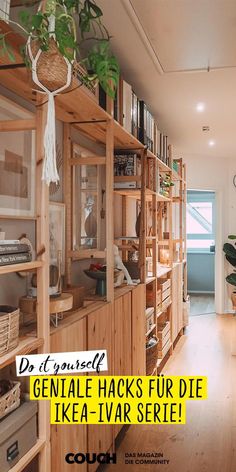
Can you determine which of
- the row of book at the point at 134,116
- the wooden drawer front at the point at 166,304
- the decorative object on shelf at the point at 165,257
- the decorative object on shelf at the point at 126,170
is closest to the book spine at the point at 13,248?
the row of book at the point at 134,116

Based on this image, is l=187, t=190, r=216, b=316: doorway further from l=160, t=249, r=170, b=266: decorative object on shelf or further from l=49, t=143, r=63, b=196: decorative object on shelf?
l=49, t=143, r=63, b=196: decorative object on shelf

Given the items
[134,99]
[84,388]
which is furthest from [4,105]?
[134,99]

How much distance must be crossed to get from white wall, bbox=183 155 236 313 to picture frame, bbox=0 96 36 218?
507cm

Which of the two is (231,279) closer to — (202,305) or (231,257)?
(231,257)

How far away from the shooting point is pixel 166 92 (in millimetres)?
3549

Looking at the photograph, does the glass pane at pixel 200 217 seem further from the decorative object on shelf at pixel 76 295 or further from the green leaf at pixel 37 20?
the green leaf at pixel 37 20

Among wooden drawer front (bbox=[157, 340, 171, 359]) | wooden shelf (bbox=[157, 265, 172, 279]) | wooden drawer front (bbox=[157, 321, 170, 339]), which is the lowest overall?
wooden drawer front (bbox=[157, 340, 171, 359])

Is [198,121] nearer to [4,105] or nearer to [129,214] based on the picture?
[129,214]

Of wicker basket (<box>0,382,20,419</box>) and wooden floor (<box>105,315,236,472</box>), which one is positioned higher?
wicker basket (<box>0,382,20,419</box>)

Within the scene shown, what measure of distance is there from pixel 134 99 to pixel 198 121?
1568 millimetres

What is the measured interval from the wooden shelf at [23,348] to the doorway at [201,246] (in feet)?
21.9

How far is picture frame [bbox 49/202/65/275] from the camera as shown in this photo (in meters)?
2.33

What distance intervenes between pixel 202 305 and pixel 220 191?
2030 millimetres

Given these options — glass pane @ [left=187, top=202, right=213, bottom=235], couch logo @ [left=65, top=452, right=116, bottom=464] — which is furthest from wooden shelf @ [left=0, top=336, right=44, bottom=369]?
glass pane @ [left=187, top=202, right=213, bottom=235]
